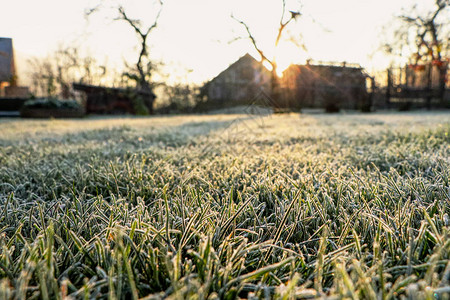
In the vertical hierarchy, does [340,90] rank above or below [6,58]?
below

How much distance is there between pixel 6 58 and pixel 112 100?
5521 mm

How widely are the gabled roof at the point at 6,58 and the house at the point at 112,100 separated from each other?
3900 millimetres

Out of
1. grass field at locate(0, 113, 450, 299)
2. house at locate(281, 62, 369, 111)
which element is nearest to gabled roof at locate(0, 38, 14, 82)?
house at locate(281, 62, 369, 111)

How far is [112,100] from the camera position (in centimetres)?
1353

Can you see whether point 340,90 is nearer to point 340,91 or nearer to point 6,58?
point 340,91

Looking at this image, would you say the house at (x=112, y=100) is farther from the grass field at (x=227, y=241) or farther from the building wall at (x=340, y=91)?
the grass field at (x=227, y=241)

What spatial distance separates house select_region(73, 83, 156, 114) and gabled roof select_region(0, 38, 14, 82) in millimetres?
3900

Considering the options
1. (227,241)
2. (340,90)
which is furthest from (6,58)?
(227,241)

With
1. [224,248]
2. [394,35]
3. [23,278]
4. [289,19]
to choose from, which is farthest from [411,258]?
[394,35]

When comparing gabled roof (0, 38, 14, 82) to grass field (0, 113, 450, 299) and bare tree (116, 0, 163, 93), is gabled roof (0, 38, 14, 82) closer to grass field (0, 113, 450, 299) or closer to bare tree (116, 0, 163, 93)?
bare tree (116, 0, 163, 93)

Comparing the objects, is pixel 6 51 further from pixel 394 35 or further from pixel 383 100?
pixel 394 35

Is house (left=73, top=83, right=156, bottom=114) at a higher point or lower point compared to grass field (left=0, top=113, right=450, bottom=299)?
higher

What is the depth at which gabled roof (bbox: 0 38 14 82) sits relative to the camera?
13555mm

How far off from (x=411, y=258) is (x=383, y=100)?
57.5 ft
